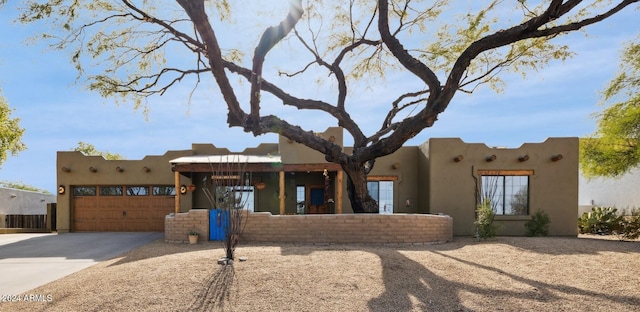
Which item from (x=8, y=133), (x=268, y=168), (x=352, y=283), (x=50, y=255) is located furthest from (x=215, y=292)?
(x=8, y=133)

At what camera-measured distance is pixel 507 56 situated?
1398 centimetres

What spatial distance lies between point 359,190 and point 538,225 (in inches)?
282

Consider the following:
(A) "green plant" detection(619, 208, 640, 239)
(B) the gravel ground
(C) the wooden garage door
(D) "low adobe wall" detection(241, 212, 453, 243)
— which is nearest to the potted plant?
(D) "low adobe wall" detection(241, 212, 453, 243)

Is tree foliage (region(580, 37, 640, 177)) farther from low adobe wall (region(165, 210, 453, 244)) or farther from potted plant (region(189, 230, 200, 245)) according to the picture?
potted plant (region(189, 230, 200, 245))

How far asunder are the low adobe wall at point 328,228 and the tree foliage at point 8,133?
1859 centimetres

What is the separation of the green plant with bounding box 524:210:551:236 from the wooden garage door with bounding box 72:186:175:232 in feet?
49.3

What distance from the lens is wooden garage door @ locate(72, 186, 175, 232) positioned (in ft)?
54.0

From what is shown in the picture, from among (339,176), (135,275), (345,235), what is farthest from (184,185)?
(135,275)

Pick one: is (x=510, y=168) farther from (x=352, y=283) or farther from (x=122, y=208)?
(x=122, y=208)

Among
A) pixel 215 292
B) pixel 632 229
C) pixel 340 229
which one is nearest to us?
pixel 215 292

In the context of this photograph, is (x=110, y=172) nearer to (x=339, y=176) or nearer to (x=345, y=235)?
(x=339, y=176)

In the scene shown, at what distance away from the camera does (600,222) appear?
15.9 meters

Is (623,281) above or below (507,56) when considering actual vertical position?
below

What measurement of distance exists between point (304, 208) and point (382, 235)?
6.27m
